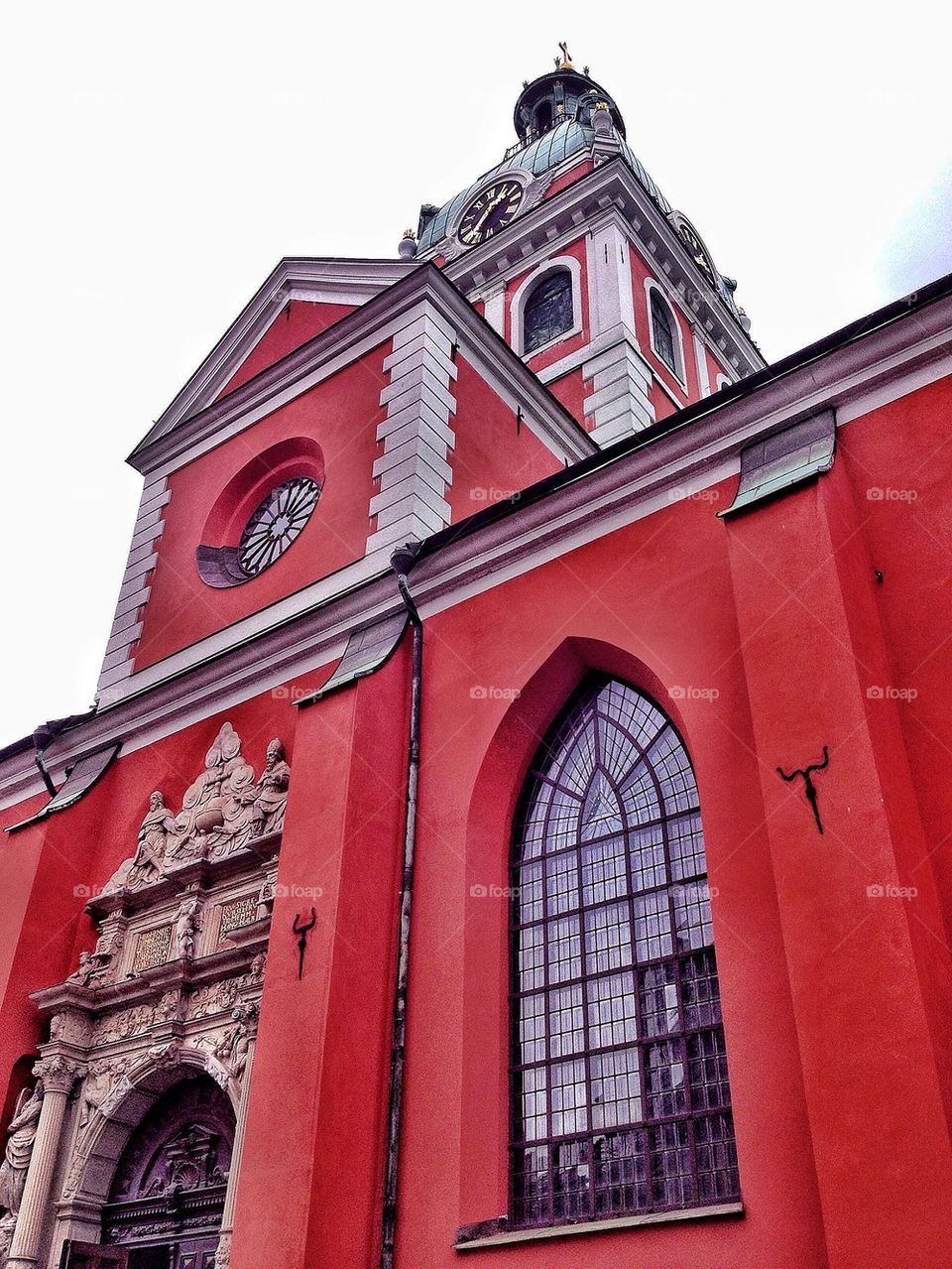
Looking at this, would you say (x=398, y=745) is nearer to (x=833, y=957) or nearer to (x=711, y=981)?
(x=711, y=981)

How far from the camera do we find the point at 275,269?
18031 millimetres

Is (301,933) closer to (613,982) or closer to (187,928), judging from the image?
(187,928)

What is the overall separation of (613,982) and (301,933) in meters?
2.57

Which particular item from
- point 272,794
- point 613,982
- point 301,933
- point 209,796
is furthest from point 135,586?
point 613,982

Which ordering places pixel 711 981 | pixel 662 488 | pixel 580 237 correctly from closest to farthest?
pixel 711 981
pixel 662 488
pixel 580 237

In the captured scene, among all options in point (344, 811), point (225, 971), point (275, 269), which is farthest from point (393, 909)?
point (275, 269)

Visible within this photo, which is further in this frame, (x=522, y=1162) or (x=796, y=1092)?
(x=522, y=1162)

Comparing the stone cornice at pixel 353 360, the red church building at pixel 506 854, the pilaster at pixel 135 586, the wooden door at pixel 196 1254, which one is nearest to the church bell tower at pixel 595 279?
the stone cornice at pixel 353 360

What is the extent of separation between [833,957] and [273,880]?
5.95 m

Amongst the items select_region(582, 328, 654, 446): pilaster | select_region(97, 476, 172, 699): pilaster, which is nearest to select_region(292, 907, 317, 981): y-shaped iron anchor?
select_region(97, 476, 172, 699): pilaster

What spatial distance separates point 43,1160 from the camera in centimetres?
1162

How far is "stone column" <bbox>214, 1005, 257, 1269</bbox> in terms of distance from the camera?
9.84 m

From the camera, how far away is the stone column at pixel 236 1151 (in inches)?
388

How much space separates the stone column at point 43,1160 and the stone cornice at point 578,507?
3.93 m
